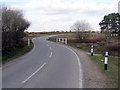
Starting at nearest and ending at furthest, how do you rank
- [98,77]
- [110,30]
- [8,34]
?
[98,77] → [8,34] → [110,30]

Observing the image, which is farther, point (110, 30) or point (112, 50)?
point (110, 30)

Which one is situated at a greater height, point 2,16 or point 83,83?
point 2,16

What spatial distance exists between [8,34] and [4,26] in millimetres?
1530

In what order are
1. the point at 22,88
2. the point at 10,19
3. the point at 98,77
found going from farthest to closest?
1. the point at 10,19
2. the point at 98,77
3. the point at 22,88

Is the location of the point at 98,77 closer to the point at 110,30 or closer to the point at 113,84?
the point at 113,84

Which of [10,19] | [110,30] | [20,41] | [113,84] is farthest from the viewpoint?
[110,30]

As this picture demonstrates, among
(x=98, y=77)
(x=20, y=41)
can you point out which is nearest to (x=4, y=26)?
Answer: (x=20, y=41)

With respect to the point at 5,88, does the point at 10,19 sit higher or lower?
higher

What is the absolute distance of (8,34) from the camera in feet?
104

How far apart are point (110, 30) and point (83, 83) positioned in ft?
209

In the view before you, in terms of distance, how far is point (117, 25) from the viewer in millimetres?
78562

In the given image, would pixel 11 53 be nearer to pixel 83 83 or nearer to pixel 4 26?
pixel 4 26

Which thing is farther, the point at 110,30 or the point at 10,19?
the point at 110,30

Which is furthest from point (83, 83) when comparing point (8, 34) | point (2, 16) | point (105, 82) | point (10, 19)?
point (10, 19)
